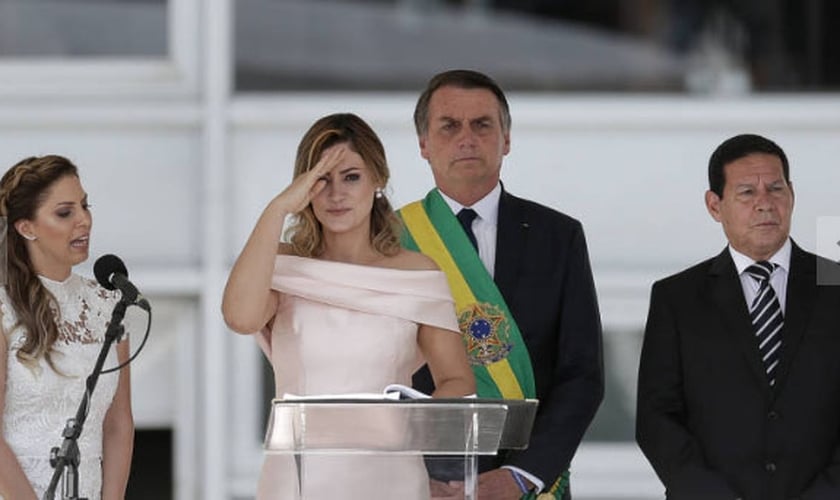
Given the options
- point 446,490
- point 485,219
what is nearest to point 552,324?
point 485,219

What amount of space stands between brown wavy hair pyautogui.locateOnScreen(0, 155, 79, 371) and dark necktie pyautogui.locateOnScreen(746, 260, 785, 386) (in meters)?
1.55

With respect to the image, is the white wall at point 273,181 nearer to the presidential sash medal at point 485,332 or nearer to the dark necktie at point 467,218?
the dark necktie at point 467,218

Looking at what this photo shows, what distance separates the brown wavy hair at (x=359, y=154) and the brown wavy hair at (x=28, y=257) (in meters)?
0.56

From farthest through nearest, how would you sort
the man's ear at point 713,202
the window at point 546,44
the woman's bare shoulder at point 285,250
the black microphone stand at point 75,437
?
the window at point 546,44, the man's ear at point 713,202, the woman's bare shoulder at point 285,250, the black microphone stand at point 75,437

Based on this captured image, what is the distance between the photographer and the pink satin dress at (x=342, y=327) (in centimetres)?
431

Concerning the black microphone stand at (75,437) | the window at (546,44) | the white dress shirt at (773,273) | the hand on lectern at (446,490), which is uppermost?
the window at (546,44)

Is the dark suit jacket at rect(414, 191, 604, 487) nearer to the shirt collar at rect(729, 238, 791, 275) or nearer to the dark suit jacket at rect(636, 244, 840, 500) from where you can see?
the dark suit jacket at rect(636, 244, 840, 500)

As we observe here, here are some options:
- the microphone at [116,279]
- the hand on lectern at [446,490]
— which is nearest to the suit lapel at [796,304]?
the hand on lectern at [446,490]

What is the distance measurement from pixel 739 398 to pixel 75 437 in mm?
1454

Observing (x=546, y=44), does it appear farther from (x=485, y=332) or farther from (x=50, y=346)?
(x=50, y=346)

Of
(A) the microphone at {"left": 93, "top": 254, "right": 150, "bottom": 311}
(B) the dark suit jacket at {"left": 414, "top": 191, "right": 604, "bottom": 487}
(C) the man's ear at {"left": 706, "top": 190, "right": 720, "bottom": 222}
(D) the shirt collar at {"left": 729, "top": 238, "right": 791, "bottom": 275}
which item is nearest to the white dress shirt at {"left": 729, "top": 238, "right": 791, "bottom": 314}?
(D) the shirt collar at {"left": 729, "top": 238, "right": 791, "bottom": 275}

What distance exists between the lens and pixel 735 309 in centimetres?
461

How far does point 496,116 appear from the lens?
4758mm

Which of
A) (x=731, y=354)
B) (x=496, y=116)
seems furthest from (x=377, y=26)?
(x=731, y=354)
